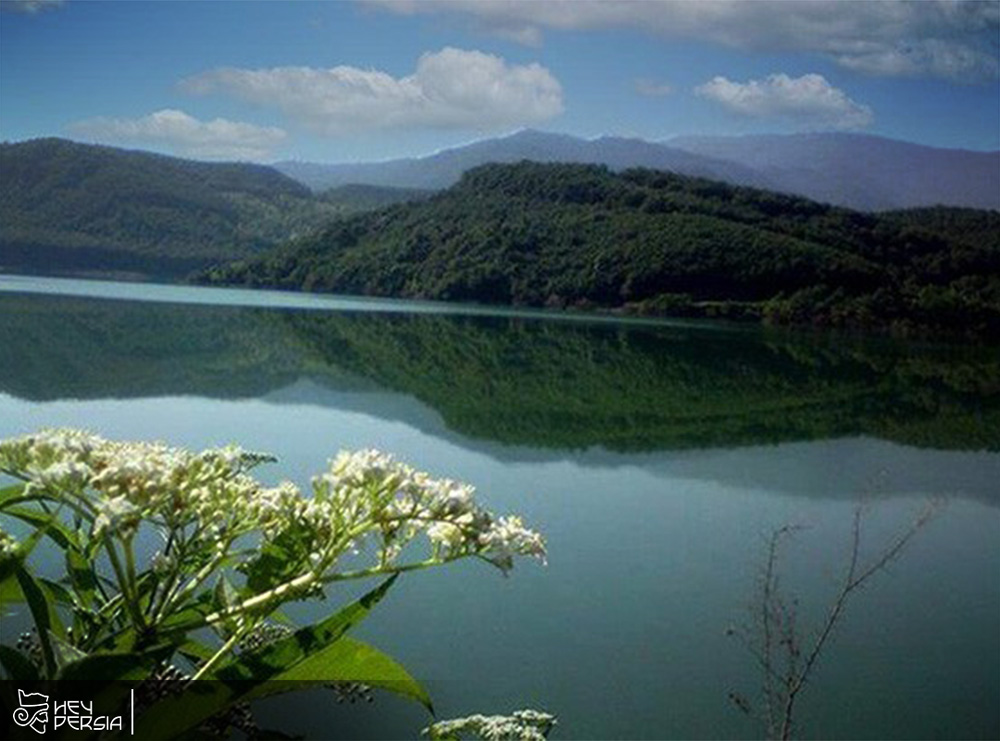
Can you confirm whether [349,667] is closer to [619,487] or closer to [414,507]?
[414,507]

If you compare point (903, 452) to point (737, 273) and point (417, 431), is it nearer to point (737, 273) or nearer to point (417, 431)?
point (417, 431)

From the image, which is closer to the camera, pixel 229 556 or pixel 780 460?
pixel 229 556

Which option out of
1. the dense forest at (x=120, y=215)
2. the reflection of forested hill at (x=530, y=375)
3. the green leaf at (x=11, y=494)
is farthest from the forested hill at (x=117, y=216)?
the green leaf at (x=11, y=494)

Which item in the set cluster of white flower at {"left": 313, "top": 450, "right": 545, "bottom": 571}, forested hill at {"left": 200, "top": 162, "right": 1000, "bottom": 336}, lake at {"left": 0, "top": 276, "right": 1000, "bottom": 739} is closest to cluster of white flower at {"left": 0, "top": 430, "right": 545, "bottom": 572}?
cluster of white flower at {"left": 313, "top": 450, "right": 545, "bottom": 571}

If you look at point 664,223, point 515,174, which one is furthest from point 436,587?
point 515,174

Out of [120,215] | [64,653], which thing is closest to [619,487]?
[64,653]

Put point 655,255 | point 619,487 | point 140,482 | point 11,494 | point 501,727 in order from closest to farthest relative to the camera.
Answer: point 140,482 < point 11,494 < point 501,727 < point 619,487 < point 655,255

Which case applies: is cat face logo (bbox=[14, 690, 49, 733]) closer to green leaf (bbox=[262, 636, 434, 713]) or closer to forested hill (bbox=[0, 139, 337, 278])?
green leaf (bbox=[262, 636, 434, 713])
